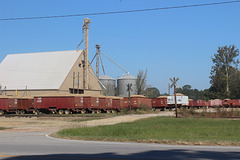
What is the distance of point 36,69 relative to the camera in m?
74.9

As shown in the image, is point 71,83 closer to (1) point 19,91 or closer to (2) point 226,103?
(1) point 19,91

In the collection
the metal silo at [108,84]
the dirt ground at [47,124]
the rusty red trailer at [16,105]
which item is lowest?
the dirt ground at [47,124]

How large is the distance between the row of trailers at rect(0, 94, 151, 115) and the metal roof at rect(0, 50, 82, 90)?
1724cm

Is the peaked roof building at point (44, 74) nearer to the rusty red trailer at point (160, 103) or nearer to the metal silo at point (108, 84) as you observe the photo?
the metal silo at point (108, 84)

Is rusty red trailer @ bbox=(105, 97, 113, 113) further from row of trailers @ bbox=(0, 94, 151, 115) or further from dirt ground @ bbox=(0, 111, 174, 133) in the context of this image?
dirt ground @ bbox=(0, 111, 174, 133)

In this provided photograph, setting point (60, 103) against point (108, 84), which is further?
point (108, 84)

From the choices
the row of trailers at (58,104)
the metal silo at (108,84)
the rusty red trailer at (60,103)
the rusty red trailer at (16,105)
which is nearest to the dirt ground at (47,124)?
the rusty red trailer at (60,103)

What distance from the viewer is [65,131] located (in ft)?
61.5

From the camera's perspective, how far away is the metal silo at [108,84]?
3652 inches

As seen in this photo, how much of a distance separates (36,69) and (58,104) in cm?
3298

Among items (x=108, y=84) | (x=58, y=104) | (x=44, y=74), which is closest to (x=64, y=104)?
(x=58, y=104)


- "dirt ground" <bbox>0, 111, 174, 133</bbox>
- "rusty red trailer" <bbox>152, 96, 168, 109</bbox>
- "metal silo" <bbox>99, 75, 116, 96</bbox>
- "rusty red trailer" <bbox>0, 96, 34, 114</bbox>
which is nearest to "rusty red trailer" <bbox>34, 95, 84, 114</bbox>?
"rusty red trailer" <bbox>0, 96, 34, 114</bbox>

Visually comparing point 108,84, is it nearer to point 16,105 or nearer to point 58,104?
point 16,105

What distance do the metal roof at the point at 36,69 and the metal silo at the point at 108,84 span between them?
1952 centimetres
